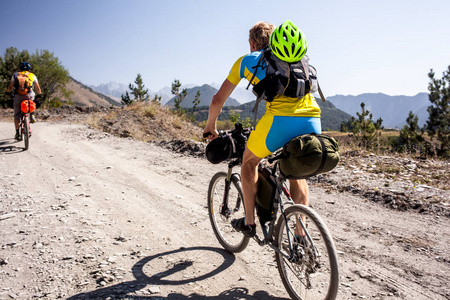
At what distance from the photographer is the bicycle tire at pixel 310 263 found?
6.77 feet

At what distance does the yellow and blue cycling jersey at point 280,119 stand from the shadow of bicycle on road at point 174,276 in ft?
4.28

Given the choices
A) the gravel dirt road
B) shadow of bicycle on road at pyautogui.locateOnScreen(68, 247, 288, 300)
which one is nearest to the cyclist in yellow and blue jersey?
shadow of bicycle on road at pyautogui.locateOnScreen(68, 247, 288, 300)

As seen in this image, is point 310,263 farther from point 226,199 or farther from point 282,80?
point 282,80

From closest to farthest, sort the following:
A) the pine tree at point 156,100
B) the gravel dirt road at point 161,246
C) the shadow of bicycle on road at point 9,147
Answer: the gravel dirt road at point 161,246 < the shadow of bicycle on road at point 9,147 < the pine tree at point 156,100

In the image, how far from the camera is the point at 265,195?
2670mm

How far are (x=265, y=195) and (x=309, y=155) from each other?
2.43ft

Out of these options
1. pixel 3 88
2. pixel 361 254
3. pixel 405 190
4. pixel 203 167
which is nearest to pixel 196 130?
pixel 203 167

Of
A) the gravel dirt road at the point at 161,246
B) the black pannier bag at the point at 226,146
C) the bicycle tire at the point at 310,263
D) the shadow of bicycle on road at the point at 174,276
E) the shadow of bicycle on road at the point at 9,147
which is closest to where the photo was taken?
the bicycle tire at the point at 310,263

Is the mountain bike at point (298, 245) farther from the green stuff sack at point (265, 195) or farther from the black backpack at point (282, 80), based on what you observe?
the black backpack at point (282, 80)

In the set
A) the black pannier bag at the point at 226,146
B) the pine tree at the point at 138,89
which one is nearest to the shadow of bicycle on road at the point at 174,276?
the black pannier bag at the point at 226,146

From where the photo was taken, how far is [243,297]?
2504 mm

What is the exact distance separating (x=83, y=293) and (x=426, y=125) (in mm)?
46345

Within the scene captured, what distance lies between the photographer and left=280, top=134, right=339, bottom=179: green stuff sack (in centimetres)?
208

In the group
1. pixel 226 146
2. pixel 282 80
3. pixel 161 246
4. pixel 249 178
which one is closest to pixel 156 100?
pixel 161 246
